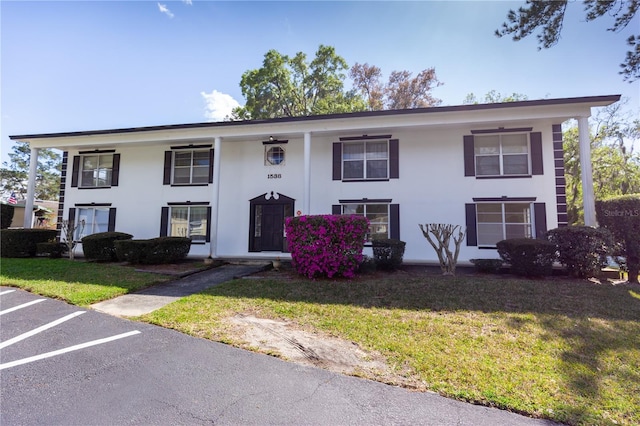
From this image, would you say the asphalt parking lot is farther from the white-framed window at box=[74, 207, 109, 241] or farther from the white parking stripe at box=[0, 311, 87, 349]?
the white-framed window at box=[74, 207, 109, 241]

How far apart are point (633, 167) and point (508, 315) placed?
79.2 ft

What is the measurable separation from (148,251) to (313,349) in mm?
8981

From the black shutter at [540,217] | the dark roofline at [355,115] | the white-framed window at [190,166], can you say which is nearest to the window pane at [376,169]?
the dark roofline at [355,115]

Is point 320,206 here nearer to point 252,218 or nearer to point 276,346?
point 252,218

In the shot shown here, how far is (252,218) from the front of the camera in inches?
512

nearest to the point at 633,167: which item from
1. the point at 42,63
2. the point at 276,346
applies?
the point at 276,346

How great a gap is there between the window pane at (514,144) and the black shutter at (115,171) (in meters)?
16.3

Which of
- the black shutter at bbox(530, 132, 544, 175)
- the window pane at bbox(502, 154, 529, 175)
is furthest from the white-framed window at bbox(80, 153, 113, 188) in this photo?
the black shutter at bbox(530, 132, 544, 175)

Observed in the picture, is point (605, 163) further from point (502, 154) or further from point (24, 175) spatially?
point (24, 175)

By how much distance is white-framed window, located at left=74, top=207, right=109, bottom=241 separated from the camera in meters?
A: 14.2

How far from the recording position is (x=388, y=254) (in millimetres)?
10203

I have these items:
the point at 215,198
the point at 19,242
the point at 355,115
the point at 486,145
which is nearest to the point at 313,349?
the point at 355,115

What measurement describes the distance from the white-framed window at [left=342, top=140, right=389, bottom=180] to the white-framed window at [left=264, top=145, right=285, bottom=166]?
263cm

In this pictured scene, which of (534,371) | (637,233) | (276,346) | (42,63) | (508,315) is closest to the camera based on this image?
(534,371)
